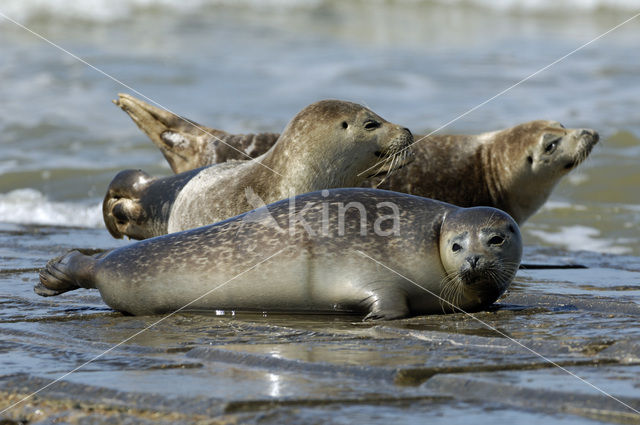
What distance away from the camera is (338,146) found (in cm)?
600

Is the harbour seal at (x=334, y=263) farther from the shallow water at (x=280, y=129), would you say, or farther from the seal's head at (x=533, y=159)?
the seal's head at (x=533, y=159)

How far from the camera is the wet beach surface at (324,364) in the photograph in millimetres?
2682

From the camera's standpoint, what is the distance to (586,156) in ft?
25.5

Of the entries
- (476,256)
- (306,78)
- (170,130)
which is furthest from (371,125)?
(306,78)

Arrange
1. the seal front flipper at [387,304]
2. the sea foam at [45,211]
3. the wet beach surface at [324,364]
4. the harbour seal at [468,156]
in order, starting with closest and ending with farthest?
the wet beach surface at [324,364]
the seal front flipper at [387,304]
the harbour seal at [468,156]
the sea foam at [45,211]

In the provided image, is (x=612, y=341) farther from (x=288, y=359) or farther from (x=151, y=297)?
(x=151, y=297)

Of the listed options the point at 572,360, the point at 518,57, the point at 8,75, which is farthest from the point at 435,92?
the point at 572,360

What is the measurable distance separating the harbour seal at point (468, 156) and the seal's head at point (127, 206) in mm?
927

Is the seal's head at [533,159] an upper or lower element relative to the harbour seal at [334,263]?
upper

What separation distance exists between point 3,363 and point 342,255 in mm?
1602

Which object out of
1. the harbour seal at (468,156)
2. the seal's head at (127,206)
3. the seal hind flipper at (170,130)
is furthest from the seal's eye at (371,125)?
the seal hind flipper at (170,130)

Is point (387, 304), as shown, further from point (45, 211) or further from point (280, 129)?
point (280, 129)

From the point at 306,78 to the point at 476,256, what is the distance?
1369cm

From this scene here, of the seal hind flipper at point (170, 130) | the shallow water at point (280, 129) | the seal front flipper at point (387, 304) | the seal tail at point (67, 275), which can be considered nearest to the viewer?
the shallow water at point (280, 129)
